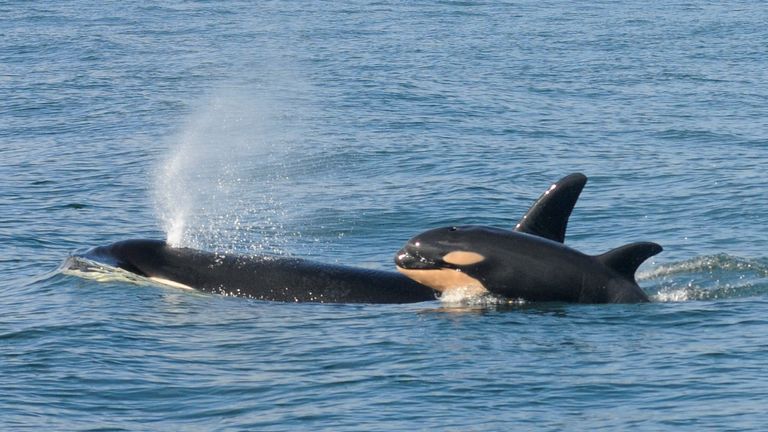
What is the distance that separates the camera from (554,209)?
17672mm

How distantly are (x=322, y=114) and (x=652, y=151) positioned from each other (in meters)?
8.39

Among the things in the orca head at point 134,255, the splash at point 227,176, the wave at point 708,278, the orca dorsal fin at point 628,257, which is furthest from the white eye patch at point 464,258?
the splash at point 227,176

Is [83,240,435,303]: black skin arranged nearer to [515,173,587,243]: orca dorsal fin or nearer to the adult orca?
the adult orca

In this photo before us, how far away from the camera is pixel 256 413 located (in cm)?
1367

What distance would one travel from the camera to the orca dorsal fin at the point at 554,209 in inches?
693

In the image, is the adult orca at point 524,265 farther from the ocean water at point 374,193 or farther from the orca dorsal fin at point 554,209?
the ocean water at point 374,193

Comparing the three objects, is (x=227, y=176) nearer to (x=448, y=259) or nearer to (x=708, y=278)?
(x=708, y=278)

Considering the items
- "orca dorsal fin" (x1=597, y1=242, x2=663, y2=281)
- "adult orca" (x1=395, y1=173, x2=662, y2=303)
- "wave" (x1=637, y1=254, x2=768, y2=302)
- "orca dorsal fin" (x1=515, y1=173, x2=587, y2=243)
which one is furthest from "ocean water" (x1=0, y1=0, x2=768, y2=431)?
"orca dorsal fin" (x1=515, y1=173, x2=587, y2=243)

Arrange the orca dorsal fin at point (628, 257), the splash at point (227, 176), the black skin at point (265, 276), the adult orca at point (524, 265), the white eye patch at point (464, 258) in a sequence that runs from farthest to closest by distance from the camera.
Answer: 1. the splash at point (227, 176)
2. the black skin at point (265, 276)
3. the white eye patch at point (464, 258)
4. the adult orca at point (524, 265)
5. the orca dorsal fin at point (628, 257)

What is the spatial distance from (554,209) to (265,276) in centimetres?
361

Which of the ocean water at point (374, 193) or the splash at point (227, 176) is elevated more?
the ocean water at point (374, 193)

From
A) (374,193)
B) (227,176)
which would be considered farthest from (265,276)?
(227,176)

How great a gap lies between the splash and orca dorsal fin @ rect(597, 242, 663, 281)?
6.12 metres

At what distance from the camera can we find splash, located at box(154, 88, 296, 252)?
23844 mm
